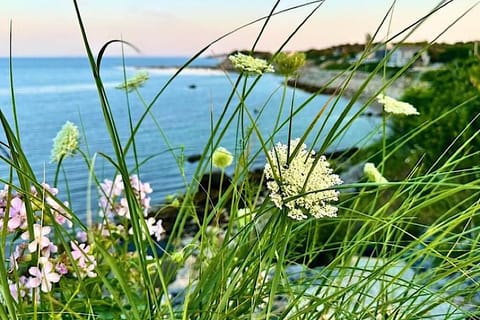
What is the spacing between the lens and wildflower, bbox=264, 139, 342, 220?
431 mm

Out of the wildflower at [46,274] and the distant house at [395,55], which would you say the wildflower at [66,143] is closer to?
the wildflower at [46,274]

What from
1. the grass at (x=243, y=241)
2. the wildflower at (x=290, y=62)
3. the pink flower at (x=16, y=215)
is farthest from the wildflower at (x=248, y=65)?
the pink flower at (x=16, y=215)

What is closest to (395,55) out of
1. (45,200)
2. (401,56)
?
(401,56)

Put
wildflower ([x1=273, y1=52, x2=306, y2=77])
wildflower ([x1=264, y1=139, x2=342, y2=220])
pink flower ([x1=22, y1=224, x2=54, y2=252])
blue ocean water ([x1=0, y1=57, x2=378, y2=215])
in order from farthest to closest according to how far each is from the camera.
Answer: blue ocean water ([x1=0, y1=57, x2=378, y2=215]) < wildflower ([x1=273, y1=52, x2=306, y2=77]) < pink flower ([x1=22, y1=224, x2=54, y2=252]) < wildflower ([x1=264, y1=139, x2=342, y2=220])

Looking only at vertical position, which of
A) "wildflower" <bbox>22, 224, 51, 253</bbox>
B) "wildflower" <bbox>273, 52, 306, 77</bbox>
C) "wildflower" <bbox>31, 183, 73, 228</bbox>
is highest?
"wildflower" <bbox>273, 52, 306, 77</bbox>

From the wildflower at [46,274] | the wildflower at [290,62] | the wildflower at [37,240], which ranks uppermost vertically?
the wildflower at [290,62]

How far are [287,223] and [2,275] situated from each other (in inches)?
7.7

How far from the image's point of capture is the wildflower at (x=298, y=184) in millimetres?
431

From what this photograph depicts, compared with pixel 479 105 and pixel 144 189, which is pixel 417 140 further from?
pixel 144 189

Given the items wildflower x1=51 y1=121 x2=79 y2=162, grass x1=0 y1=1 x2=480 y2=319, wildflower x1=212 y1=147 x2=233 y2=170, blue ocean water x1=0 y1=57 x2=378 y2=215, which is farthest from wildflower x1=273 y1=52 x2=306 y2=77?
blue ocean water x1=0 y1=57 x2=378 y2=215

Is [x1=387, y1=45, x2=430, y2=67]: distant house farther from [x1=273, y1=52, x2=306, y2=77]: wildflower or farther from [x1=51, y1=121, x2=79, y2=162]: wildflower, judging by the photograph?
[x1=51, y1=121, x2=79, y2=162]: wildflower

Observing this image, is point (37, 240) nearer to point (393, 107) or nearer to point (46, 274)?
point (46, 274)

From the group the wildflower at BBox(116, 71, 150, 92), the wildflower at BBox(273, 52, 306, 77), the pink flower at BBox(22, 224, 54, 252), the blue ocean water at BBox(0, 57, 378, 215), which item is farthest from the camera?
the blue ocean water at BBox(0, 57, 378, 215)

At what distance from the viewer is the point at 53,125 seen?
2.72 m
